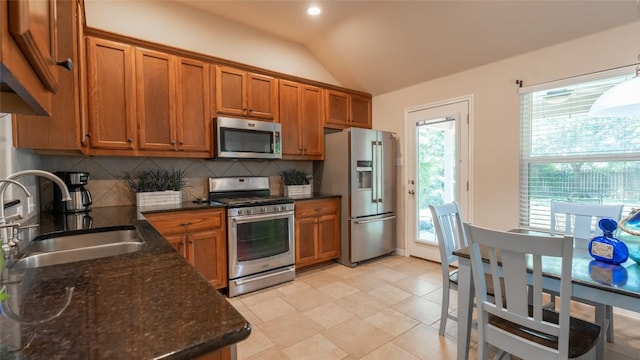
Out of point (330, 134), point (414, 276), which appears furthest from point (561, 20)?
point (414, 276)

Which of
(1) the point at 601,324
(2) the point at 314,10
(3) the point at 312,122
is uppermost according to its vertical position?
(2) the point at 314,10

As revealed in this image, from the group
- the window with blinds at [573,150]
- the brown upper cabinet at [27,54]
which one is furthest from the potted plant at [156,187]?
the window with blinds at [573,150]

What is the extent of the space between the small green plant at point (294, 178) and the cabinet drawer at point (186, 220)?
1140 mm

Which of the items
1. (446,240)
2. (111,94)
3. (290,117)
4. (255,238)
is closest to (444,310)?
(446,240)

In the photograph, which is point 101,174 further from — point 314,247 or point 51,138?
point 314,247

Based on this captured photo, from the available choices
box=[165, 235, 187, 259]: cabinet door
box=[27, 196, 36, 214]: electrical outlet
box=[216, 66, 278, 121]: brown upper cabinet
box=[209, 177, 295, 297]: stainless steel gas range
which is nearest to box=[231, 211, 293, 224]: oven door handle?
box=[209, 177, 295, 297]: stainless steel gas range

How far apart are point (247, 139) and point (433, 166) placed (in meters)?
2.34

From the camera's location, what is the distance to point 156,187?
2.88 m

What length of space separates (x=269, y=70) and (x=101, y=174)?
2019 millimetres

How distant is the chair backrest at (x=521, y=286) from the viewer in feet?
3.88

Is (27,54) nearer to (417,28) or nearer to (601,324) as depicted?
(601,324)

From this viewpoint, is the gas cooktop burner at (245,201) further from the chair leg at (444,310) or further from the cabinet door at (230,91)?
the chair leg at (444,310)

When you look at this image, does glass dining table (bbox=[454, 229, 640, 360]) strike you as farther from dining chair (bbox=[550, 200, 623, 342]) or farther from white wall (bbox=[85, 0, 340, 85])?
white wall (bbox=[85, 0, 340, 85])

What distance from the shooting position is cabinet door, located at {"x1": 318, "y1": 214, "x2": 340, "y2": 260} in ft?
11.8
